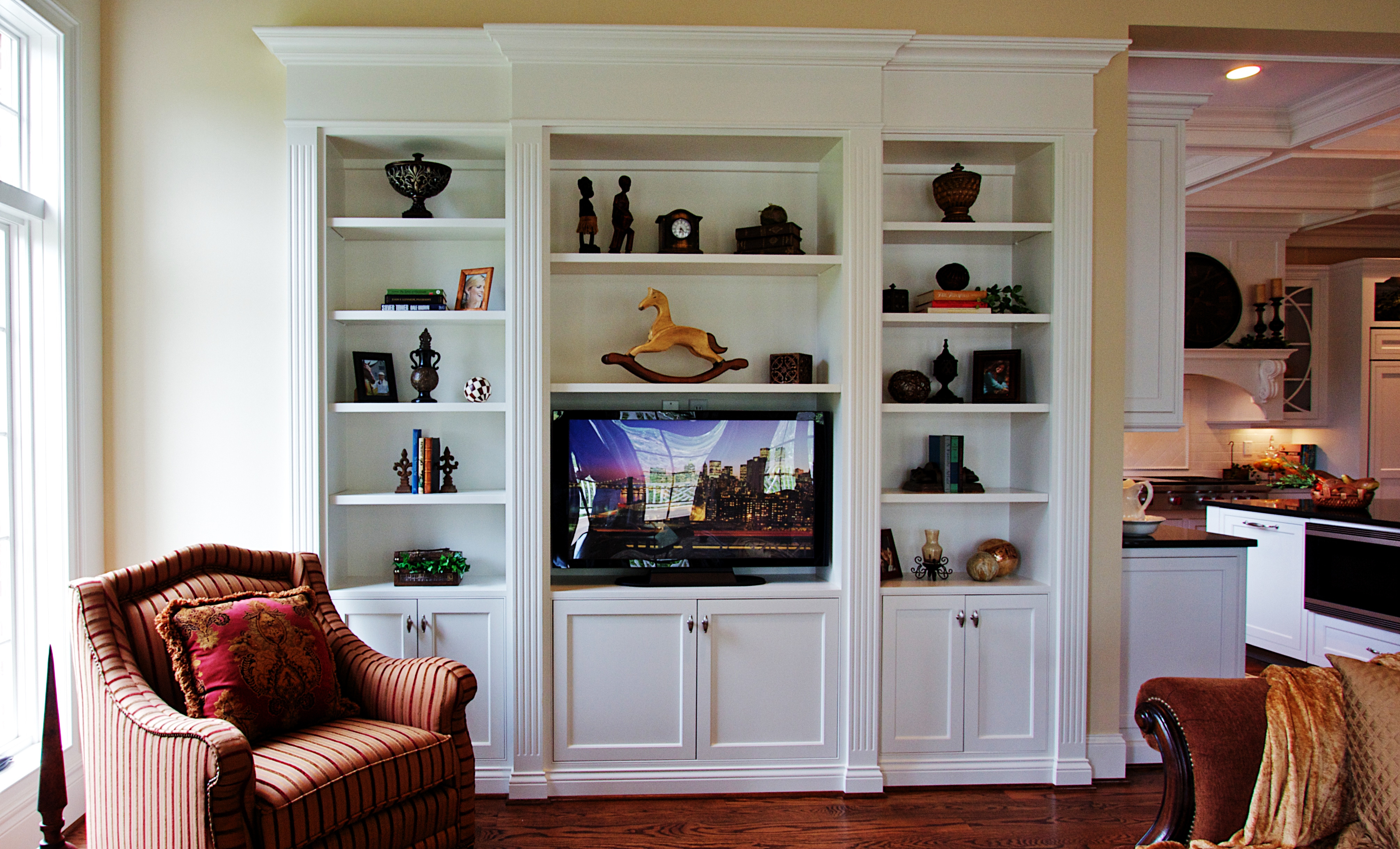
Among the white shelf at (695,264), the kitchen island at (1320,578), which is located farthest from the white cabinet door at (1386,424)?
the white shelf at (695,264)

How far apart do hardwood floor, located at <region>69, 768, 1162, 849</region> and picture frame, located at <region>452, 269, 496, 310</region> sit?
1759 mm

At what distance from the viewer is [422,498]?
109 inches

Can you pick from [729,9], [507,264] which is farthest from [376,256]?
[729,9]

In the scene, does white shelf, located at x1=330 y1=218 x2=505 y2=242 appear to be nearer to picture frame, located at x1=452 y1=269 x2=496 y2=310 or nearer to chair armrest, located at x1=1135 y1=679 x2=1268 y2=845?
picture frame, located at x1=452 y1=269 x2=496 y2=310

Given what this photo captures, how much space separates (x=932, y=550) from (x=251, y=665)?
2250mm

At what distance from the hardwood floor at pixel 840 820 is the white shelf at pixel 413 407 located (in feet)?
4.48

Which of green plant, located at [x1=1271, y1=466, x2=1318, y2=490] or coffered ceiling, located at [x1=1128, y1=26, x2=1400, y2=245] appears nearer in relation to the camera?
coffered ceiling, located at [x1=1128, y1=26, x2=1400, y2=245]

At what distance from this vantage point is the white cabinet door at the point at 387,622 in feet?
8.94

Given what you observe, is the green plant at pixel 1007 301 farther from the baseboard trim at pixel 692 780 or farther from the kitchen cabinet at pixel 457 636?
the kitchen cabinet at pixel 457 636

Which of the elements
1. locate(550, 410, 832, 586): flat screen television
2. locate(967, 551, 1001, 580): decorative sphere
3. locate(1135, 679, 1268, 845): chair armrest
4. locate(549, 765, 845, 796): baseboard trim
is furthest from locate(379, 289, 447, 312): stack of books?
locate(1135, 679, 1268, 845): chair armrest

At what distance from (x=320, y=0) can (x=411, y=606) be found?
2176 mm

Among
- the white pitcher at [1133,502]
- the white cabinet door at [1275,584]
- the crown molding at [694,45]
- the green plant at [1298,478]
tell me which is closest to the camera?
the crown molding at [694,45]

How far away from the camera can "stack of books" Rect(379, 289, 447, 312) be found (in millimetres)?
2809

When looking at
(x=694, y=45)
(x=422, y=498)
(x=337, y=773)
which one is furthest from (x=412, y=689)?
(x=694, y=45)
